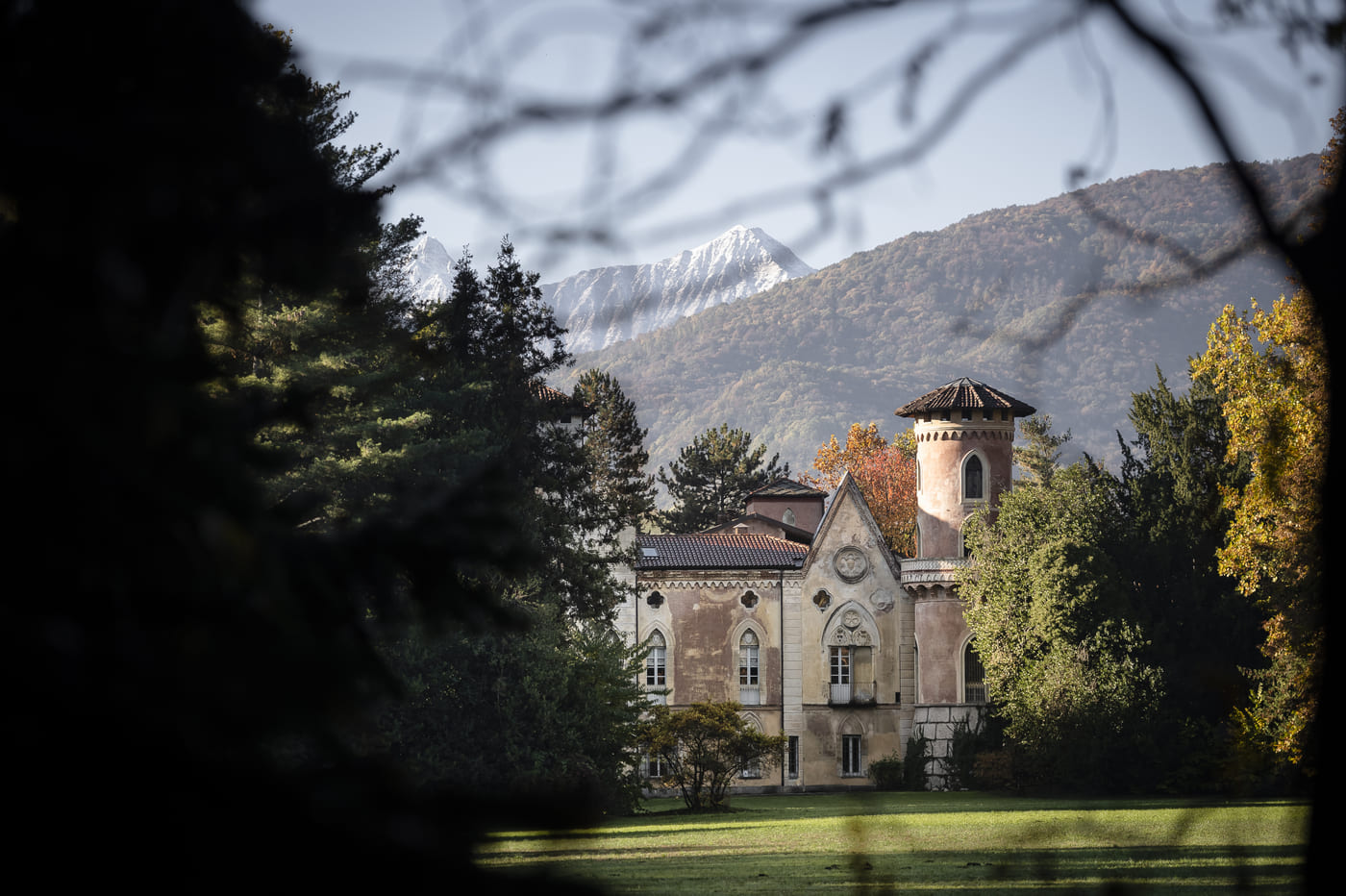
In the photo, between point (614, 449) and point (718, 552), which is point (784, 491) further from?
point (718, 552)

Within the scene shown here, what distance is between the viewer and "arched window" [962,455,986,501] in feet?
153

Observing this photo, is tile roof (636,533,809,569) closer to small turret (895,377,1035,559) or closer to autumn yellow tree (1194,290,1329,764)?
small turret (895,377,1035,559)

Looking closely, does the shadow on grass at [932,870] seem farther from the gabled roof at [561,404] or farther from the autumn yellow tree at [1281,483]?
the gabled roof at [561,404]

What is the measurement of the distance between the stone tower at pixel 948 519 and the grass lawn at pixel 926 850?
11.3 metres

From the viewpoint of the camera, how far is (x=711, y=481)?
77375mm

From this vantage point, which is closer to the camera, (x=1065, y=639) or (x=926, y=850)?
(x=926, y=850)

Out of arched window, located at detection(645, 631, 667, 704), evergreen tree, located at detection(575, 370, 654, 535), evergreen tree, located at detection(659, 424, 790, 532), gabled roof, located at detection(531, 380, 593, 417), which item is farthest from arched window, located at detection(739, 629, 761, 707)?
evergreen tree, located at detection(659, 424, 790, 532)

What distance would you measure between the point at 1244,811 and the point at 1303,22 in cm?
2858

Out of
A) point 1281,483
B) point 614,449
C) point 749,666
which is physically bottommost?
point 749,666

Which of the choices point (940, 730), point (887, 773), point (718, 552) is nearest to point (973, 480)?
point (940, 730)

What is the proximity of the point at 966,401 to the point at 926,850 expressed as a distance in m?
26.7

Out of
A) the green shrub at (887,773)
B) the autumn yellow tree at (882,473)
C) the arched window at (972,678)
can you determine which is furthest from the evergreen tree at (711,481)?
the arched window at (972,678)

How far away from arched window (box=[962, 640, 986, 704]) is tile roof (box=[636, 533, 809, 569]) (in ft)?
23.3

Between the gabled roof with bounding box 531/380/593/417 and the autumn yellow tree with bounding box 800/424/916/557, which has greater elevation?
the autumn yellow tree with bounding box 800/424/916/557
